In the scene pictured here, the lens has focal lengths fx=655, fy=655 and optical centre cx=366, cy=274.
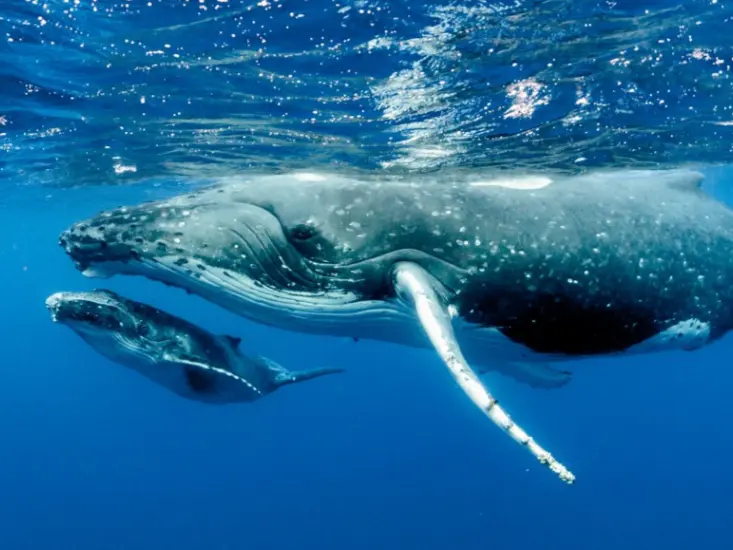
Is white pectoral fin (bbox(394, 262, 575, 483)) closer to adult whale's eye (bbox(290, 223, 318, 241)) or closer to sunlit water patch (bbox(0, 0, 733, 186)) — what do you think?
adult whale's eye (bbox(290, 223, 318, 241))

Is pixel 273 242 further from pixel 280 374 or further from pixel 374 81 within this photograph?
pixel 374 81

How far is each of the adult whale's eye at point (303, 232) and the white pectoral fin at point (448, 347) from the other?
0.94 m

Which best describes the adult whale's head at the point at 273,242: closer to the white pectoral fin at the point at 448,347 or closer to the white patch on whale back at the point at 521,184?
the white pectoral fin at the point at 448,347

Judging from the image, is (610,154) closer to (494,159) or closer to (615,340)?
(494,159)

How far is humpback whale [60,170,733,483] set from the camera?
627 centimetres

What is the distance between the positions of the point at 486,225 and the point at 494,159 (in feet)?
31.2

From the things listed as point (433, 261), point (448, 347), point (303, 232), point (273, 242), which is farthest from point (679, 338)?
point (273, 242)

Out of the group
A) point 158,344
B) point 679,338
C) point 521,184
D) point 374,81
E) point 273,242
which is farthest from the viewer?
point 374,81

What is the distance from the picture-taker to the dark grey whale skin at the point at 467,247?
20.7 feet

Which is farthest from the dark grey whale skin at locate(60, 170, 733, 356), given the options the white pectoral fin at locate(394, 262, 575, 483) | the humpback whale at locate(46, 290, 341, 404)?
the humpback whale at locate(46, 290, 341, 404)

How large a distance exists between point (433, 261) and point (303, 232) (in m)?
1.39

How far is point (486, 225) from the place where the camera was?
23.4ft

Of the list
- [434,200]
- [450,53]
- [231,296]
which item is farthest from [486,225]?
[450,53]

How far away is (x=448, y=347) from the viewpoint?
211 inches
